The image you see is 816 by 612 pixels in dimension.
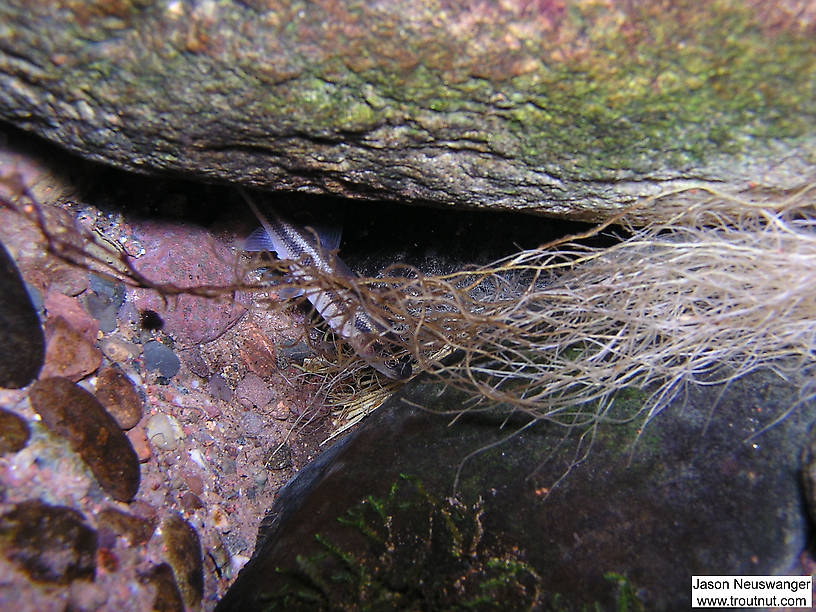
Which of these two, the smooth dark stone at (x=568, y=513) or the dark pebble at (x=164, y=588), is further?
the dark pebble at (x=164, y=588)

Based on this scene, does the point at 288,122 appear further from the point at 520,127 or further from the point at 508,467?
the point at 508,467

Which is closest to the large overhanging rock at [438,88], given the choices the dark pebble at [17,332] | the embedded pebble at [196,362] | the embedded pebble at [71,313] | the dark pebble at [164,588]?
the dark pebble at [17,332]

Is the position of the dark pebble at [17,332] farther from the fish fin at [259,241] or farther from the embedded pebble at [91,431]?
the fish fin at [259,241]

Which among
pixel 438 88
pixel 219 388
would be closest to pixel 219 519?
pixel 219 388

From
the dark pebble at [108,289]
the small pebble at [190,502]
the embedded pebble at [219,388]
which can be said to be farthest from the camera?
the embedded pebble at [219,388]

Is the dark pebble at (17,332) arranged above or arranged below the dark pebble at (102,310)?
above

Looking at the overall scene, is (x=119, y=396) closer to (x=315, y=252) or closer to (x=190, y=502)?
(x=190, y=502)
